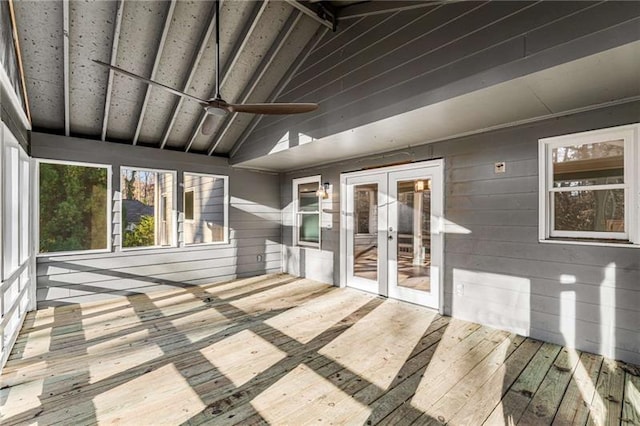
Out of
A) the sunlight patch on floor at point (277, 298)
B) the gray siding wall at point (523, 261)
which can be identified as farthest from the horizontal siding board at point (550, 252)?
the sunlight patch on floor at point (277, 298)

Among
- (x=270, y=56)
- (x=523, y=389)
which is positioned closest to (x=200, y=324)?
(x=523, y=389)

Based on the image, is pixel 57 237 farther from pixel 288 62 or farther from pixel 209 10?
pixel 288 62

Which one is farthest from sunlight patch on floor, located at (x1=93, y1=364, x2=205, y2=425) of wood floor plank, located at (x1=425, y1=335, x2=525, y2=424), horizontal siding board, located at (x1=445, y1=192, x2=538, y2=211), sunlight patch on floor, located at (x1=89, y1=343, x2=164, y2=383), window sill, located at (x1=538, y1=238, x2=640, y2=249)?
window sill, located at (x1=538, y1=238, x2=640, y2=249)

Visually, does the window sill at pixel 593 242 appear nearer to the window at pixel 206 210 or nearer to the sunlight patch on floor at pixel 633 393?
the sunlight patch on floor at pixel 633 393

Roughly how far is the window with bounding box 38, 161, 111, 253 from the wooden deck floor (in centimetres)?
114

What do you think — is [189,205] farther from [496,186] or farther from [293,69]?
[496,186]

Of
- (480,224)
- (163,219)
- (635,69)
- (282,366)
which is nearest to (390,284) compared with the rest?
(480,224)

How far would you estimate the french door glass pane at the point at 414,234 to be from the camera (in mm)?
4477

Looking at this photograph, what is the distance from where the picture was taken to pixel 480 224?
3.88 m

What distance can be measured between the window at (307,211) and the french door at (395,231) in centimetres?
84

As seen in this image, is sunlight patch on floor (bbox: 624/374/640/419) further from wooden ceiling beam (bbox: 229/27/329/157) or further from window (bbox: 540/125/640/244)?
wooden ceiling beam (bbox: 229/27/329/157)

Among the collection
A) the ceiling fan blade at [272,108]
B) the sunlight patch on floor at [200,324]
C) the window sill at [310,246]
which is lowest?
the sunlight patch on floor at [200,324]

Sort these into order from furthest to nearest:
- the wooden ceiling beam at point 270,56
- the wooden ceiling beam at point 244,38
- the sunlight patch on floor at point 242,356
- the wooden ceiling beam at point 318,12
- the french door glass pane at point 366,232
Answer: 1. the french door glass pane at point 366,232
2. the wooden ceiling beam at point 270,56
3. the wooden ceiling beam at point 318,12
4. the wooden ceiling beam at point 244,38
5. the sunlight patch on floor at point 242,356

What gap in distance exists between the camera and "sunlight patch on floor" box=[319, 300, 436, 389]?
109 inches
